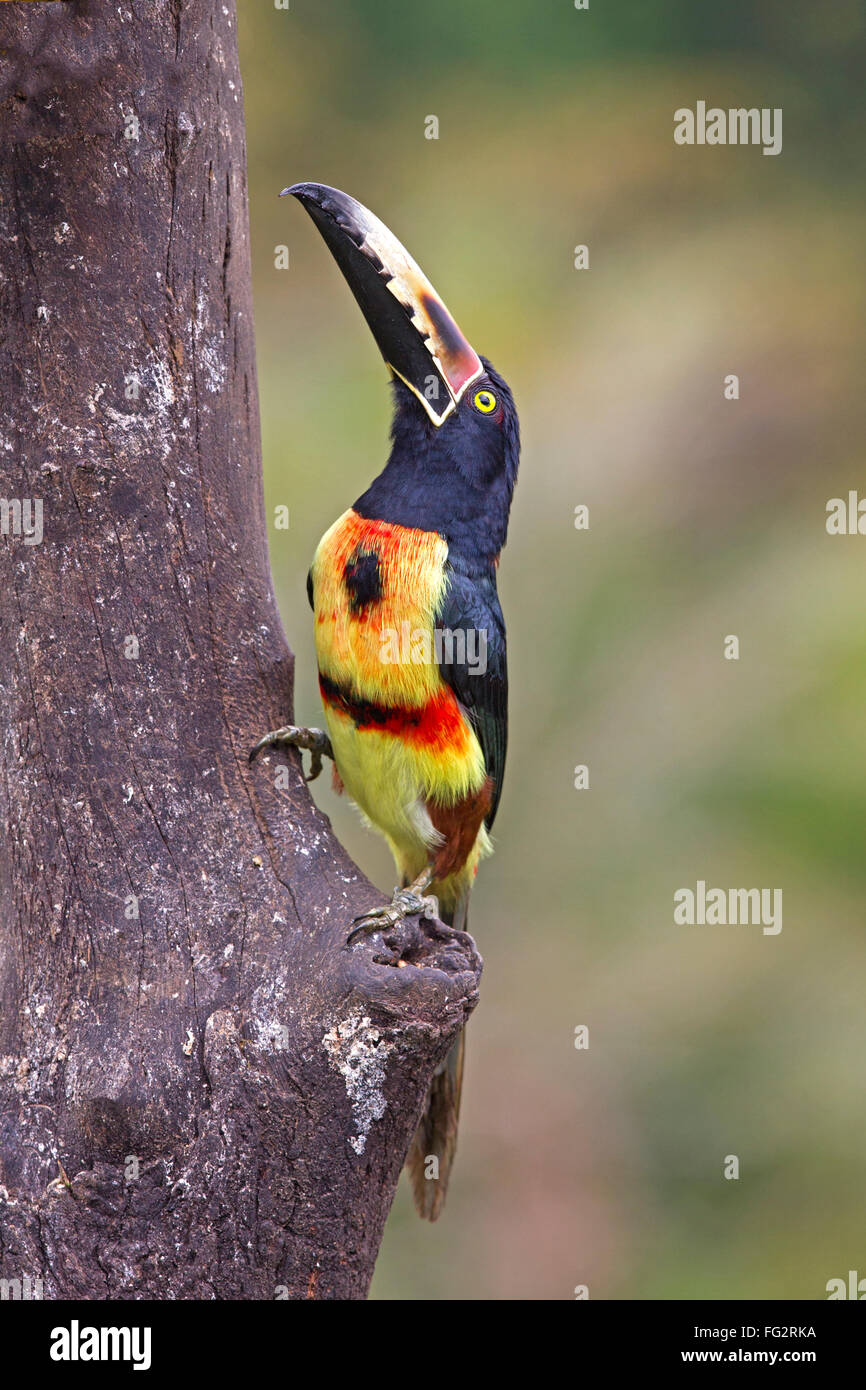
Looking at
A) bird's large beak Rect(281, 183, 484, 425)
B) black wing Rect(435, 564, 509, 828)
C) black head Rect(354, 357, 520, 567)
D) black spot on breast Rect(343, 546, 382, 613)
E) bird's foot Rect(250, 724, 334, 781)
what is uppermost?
bird's large beak Rect(281, 183, 484, 425)

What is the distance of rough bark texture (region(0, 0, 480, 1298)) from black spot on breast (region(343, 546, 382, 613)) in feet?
1.02

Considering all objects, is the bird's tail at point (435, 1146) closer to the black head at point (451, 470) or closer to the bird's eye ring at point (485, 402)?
the black head at point (451, 470)

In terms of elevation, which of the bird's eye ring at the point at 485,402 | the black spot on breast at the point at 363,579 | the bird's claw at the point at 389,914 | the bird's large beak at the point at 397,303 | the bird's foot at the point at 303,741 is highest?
the bird's large beak at the point at 397,303

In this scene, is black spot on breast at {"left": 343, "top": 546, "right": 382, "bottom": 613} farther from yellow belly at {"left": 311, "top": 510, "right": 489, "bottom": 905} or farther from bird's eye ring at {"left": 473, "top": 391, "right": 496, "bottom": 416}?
bird's eye ring at {"left": 473, "top": 391, "right": 496, "bottom": 416}

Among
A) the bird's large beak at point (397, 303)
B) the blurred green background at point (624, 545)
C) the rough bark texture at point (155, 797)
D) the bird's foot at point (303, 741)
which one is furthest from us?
the blurred green background at point (624, 545)

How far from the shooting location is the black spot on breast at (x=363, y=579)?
3.27 metres

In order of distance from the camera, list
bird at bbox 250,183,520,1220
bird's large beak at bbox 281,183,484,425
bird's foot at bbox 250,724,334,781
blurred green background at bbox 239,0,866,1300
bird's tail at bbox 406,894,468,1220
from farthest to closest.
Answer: blurred green background at bbox 239,0,866,1300
bird's tail at bbox 406,894,468,1220
bird at bbox 250,183,520,1220
bird's large beak at bbox 281,183,484,425
bird's foot at bbox 250,724,334,781

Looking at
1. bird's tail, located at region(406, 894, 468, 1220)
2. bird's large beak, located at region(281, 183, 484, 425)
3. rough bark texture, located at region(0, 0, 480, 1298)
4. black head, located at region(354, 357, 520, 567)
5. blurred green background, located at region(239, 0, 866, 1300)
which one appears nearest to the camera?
rough bark texture, located at region(0, 0, 480, 1298)

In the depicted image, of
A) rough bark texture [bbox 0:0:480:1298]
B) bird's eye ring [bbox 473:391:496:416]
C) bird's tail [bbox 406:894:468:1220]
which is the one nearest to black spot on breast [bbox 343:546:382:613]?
rough bark texture [bbox 0:0:480:1298]

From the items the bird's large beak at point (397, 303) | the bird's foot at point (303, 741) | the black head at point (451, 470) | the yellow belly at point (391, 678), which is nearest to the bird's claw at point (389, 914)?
the bird's foot at point (303, 741)

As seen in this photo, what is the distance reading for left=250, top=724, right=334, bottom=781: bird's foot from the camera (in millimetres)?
2992

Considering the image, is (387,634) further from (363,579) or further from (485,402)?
(485,402)

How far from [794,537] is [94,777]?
4.65 metres

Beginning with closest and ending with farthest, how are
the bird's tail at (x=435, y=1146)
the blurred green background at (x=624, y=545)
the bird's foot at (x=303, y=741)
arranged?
1. the bird's foot at (x=303, y=741)
2. the bird's tail at (x=435, y=1146)
3. the blurred green background at (x=624, y=545)
